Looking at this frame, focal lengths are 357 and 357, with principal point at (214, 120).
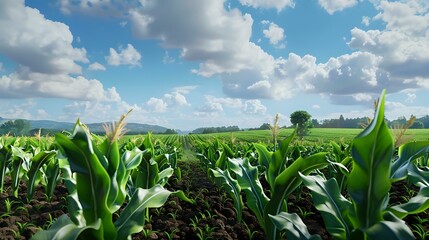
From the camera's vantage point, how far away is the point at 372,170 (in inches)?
90.1

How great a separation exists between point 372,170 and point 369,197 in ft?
0.73

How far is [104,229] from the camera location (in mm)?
2613

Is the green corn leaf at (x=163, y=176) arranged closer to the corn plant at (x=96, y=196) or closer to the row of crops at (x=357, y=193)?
the row of crops at (x=357, y=193)

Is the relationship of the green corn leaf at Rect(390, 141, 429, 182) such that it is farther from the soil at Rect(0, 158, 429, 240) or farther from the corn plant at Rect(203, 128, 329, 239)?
the soil at Rect(0, 158, 429, 240)

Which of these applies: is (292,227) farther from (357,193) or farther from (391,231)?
(391,231)

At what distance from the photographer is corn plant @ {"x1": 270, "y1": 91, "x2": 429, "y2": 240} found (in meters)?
2.13

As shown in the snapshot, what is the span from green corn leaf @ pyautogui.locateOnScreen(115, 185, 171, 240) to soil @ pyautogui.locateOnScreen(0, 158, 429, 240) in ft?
3.45

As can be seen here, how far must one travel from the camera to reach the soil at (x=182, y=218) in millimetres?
3887

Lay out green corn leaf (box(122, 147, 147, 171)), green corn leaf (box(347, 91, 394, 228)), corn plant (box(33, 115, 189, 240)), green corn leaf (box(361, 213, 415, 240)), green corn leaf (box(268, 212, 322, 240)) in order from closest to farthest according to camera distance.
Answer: green corn leaf (box(361, 213, 415, 240)) → green corn leaf (box(347, 91, 394, 228)) → corn plant (box(33, 115, 189, 240)) → green corn leaf (box(268, 212, 322, 240)) → green corn leaf (box(122, 147, 147, 171))

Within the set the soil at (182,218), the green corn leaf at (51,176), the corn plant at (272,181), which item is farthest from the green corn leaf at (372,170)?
the green corn leaf at (51,176)

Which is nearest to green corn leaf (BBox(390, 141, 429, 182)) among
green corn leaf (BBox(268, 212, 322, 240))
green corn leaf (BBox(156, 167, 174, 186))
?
green corn leaf (BBox(268, 212, 322, 240))

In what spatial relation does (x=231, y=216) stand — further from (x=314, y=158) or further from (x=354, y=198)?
(x=354, y=198)

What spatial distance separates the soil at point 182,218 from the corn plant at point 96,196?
1.10 m

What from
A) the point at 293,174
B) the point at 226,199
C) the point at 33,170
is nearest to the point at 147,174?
the point at 226,199
